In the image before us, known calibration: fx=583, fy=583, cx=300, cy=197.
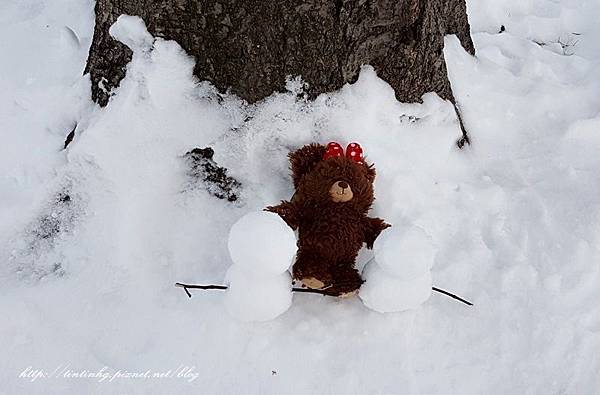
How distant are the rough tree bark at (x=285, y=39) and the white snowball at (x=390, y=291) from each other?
1.58ft

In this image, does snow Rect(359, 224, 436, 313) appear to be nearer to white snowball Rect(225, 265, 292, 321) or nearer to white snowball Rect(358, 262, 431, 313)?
white snowball Rect(358, 262, 431, 313)

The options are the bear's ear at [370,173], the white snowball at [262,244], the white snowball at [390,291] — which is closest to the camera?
the white snowball at [262,244]

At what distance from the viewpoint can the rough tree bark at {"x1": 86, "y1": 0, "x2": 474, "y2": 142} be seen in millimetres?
1324

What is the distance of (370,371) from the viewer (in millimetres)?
1262

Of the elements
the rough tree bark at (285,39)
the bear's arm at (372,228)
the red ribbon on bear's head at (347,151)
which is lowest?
the bear's arm at (372,228)

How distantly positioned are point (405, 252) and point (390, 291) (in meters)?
0.11

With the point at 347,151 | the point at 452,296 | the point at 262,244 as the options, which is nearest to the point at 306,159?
the point at 347,151

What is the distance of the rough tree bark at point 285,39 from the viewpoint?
132 centimetres

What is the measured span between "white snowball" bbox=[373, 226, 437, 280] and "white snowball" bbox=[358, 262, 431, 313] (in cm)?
3

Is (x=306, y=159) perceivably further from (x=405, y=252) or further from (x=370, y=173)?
(x=405, y=252)

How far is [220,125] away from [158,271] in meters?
0.39

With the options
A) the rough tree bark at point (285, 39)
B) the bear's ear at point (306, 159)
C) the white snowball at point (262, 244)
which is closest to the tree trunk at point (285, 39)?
the rough tree bark at point (285, 39)

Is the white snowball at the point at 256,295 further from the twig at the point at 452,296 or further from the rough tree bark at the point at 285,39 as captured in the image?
the rough tree bark at the point at 285,39

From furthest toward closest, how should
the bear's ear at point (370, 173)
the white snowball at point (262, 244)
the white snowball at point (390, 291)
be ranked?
A: the bear's ear at point (370, 173)
the white snowball at point (390, 291)
the white snowball at point (262, 244)
